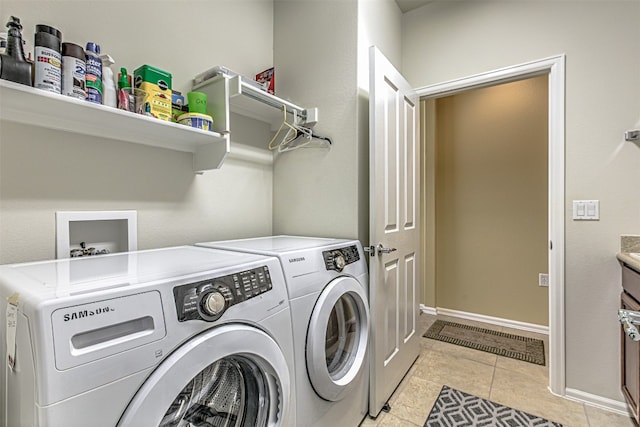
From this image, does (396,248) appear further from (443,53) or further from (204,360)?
(443,53)

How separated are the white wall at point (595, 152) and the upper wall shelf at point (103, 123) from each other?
1977 mm

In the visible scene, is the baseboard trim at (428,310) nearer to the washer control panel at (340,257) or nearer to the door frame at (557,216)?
the door frame at (557,216)

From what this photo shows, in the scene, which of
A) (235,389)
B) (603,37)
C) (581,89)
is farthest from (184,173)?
(603,37)

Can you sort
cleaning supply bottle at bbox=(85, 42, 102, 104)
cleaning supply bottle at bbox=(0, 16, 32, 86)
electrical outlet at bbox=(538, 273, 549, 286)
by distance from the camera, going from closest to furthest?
cleaning supply bottle at bbox=(0, 16, 32, 86) < cleaning supply bottle at bbox=(85, 42, 102, 104) < electrical outlet at bbox=(538, 273, 549, 286)

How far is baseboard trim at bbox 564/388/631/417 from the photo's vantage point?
162 cm

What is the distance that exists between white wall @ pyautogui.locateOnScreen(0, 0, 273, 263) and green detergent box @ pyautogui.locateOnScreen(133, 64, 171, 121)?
20 centimetres

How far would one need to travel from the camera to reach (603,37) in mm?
1668

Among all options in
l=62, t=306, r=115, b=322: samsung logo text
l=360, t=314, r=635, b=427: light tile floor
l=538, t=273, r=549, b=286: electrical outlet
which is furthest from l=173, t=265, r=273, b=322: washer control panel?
l=538, t=273, r=549, b=286: electrical outlet

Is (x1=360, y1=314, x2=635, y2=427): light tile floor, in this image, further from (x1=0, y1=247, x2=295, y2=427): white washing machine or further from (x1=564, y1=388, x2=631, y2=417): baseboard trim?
→ (x1=0, y1=247, x2=295, y2=427): white washing machine

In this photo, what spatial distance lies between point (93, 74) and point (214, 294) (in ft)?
2.90

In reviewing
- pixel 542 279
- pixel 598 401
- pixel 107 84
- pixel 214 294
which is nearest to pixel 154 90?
pixel 107 84

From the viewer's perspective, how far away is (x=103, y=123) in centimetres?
114

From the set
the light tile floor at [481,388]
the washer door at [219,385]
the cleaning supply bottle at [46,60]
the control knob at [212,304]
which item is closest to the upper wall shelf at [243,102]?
the cleaning supply bottle at [46,60]

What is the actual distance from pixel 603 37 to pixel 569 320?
1624 mm
